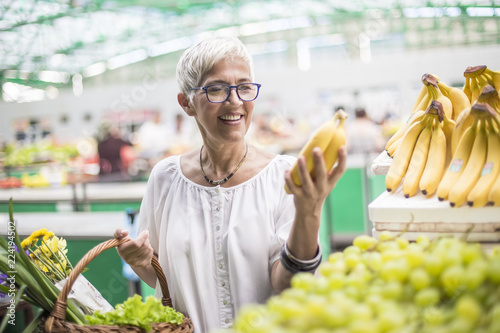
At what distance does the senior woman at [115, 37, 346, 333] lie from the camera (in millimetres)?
1450

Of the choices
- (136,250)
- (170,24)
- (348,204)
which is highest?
(170,24)

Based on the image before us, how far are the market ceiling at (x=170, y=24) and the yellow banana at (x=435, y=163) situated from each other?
959 cm

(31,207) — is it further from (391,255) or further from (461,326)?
(461,326)

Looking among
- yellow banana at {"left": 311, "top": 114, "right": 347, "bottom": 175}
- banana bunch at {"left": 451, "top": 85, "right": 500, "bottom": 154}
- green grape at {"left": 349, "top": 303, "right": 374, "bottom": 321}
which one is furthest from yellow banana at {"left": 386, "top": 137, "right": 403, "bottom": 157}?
green grape at {"left": 349, "top": 303, "right": 374, "bottom": 321}

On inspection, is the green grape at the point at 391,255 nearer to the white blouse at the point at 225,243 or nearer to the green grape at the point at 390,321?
the green grape at the point at 390,321

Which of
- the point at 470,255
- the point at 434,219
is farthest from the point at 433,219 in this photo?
the point at 470,255

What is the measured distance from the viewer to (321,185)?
3.51 feet

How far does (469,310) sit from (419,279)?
4.1 inches

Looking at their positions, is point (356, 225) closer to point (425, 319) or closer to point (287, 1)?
point (425, 319)

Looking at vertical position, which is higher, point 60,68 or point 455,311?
point 60,68

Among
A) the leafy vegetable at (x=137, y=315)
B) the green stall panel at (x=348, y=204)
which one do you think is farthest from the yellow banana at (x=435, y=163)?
the green stall panel at (x=348, y=204)

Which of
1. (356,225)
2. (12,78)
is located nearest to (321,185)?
(356,225)

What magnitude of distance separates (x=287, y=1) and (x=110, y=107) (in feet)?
22.6

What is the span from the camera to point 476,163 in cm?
130
